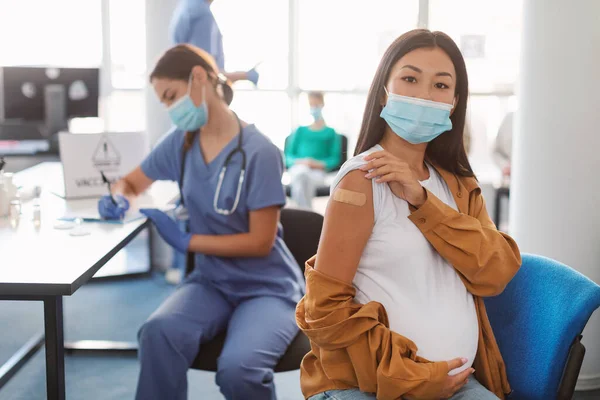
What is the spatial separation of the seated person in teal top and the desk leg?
3127 millimetres

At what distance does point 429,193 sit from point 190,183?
940mm

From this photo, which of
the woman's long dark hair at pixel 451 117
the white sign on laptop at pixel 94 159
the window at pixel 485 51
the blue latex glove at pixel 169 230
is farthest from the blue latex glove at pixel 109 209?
the window at pixel 485 51

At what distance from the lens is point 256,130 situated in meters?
2.06

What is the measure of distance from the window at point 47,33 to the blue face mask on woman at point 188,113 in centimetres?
368

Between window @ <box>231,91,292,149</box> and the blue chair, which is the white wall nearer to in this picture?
the blue chair

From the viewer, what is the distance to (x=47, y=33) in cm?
546

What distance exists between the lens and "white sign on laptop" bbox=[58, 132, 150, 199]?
2479 mm

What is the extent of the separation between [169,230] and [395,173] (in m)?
0.93

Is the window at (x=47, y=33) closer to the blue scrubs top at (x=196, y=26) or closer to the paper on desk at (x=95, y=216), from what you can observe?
the blue scrubs top at (x=196, y=26)

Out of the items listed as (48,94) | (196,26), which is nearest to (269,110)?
(48,94)

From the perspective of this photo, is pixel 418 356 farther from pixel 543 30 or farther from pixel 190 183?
pixel 543 30

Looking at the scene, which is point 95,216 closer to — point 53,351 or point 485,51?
point 53,351

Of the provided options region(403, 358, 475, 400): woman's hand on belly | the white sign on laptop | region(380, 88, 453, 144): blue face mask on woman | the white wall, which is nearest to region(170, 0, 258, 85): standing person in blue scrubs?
the white sign on laptop

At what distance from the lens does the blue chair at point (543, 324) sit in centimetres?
133
